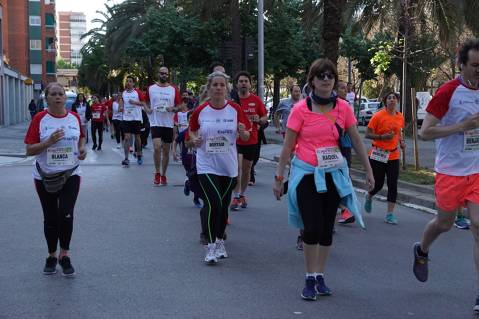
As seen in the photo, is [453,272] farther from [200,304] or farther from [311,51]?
[311,51]

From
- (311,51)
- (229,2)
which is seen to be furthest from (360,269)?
(311,51)

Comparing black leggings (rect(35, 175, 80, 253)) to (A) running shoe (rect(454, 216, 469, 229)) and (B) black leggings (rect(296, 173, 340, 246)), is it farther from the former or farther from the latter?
(A) running shoe (rect(454, 216, 469, 229))

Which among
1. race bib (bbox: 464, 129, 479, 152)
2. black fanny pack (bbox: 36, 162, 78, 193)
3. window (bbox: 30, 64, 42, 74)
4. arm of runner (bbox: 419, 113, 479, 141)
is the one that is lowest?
black fanny pack (bbox: 36, 162, 78, 193)

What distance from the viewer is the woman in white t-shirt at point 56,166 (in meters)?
5.72

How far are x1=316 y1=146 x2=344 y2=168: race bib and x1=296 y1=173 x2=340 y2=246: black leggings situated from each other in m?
0.09

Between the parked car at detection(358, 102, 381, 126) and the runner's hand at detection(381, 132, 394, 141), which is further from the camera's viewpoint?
the parked car at detection(358, 102, 381, 126)

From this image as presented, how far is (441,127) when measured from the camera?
483cm

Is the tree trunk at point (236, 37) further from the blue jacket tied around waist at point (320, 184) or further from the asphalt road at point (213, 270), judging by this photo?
the blue jacket tied around waist at point (320, 184)

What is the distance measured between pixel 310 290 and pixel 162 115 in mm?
7276

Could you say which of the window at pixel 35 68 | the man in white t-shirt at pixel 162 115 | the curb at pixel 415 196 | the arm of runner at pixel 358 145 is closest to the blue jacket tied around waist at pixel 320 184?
the arm of runner at pixel 358 145

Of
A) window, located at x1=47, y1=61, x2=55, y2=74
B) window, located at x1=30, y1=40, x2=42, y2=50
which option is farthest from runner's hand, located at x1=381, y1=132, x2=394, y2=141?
window, located at x1=47, y1=61, x2=55, y2=74

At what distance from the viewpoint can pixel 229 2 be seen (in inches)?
853

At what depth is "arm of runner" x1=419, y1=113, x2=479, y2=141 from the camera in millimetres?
4711

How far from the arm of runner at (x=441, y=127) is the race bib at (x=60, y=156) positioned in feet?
9.52
